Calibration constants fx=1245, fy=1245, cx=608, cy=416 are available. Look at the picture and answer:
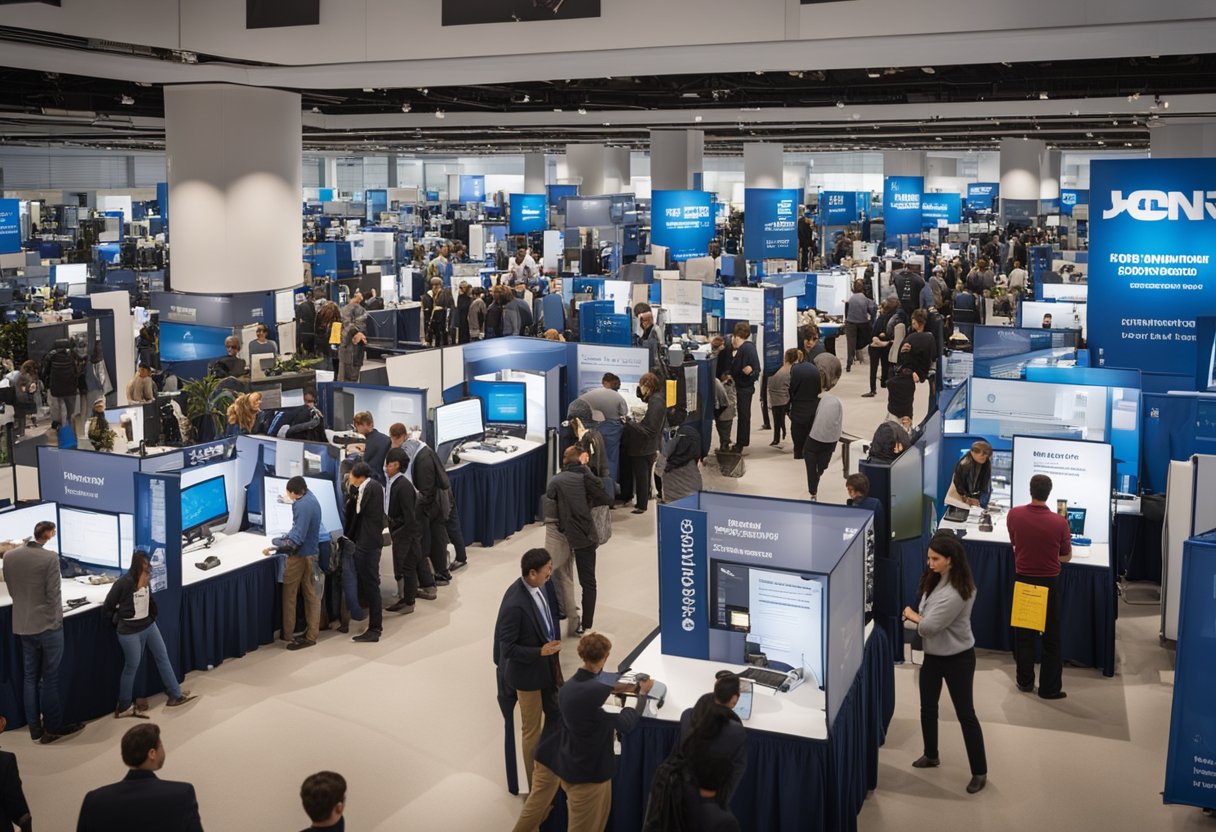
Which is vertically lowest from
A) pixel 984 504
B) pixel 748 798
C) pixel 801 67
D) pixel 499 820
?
pixel 499 820

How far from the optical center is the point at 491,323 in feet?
55.9

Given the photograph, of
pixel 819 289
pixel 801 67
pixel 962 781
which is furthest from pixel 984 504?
pixel 819 289

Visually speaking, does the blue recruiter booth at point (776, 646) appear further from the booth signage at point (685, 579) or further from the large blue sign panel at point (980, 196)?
the large blue sign panel at point (980, 196)

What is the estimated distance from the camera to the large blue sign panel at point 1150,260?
33.0ft

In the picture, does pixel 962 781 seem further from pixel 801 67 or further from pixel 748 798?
pixel 801 67

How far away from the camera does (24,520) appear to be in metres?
7.28

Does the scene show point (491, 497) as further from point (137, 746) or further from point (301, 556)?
point (137, 746)

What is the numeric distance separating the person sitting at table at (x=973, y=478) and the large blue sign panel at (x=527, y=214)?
2344cm

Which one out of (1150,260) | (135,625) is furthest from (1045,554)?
(135,625)

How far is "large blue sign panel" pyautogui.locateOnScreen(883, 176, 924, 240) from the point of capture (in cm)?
2920

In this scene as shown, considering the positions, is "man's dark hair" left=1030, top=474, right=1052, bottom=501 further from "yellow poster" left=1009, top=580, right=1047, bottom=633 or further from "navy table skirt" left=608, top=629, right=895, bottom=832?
"navy table skirt" left=608, top=629, right=895, bottom=832

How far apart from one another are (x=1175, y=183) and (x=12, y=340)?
509 inches

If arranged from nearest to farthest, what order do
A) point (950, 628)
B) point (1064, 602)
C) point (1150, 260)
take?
1. point (950, 628)
2. point (1064, 602)
3. point (1150, 260)

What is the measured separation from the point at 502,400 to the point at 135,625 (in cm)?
462
